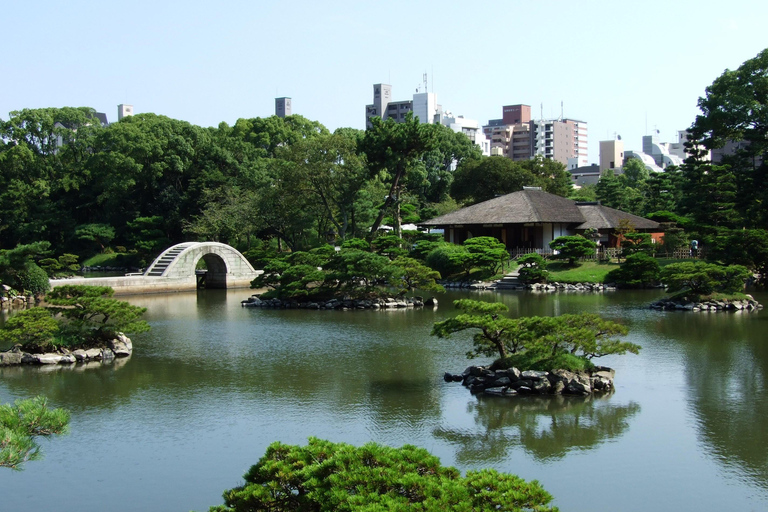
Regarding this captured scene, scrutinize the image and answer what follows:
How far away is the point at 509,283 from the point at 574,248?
138 inches

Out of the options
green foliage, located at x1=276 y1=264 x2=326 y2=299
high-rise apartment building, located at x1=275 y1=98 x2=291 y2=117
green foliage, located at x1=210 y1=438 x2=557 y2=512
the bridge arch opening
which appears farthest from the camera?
high-rise apartment building, located at x1=275 y1=98 x2=291 y2=117

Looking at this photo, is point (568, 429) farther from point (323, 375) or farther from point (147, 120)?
point (147, 120)

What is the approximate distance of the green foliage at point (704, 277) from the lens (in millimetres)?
22627

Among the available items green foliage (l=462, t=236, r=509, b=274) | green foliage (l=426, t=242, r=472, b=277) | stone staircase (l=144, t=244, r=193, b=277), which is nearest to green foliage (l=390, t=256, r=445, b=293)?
green foliage (l=462, t=236, r=509, b=274)

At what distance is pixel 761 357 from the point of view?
15.5 meters

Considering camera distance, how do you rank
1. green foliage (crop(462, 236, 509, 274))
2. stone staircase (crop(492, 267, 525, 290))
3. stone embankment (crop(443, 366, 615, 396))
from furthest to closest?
green foliage (crop(462, 236, 509, 274)), stone staircase (crop(492, 267, 525, 290)), stone embankment (crop(443, 366, 615, 396))

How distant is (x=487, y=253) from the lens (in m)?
32.1

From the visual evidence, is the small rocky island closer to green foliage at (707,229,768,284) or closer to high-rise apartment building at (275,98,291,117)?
green foliage at (707,229,768,284)

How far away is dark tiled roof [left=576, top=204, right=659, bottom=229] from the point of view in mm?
36938

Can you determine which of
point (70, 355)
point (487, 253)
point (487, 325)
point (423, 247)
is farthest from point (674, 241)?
point (70, 355)

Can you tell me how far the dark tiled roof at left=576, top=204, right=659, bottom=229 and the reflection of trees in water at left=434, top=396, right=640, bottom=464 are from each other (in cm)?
2592

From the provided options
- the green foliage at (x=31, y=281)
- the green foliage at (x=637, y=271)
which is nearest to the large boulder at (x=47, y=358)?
the green foliage at (x=31, y=281)

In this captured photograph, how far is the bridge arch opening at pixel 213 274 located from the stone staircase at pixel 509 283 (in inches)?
458

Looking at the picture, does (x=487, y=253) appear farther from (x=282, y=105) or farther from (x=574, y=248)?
(x=282, y=105)
